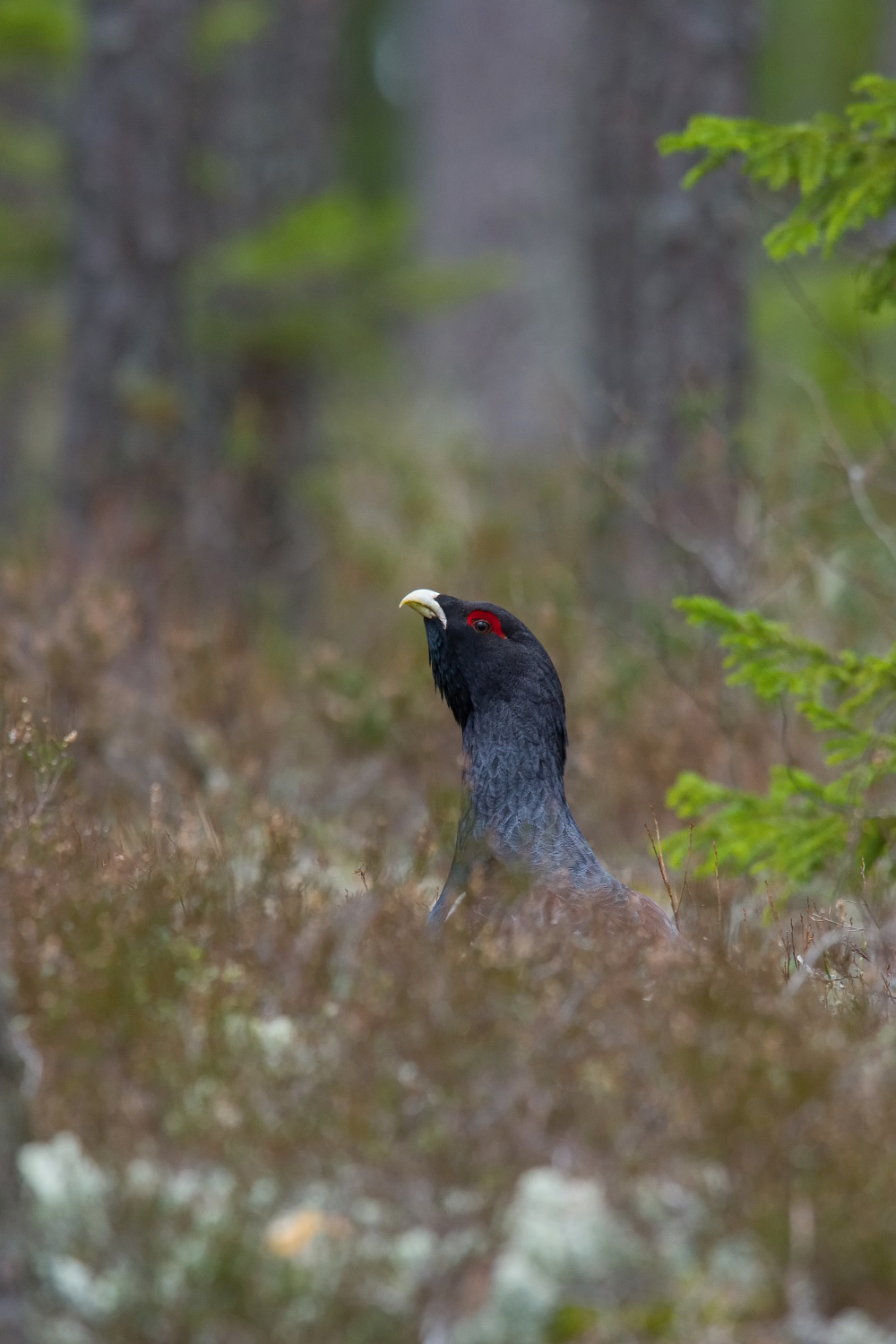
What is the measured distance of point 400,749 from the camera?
6.66 metres

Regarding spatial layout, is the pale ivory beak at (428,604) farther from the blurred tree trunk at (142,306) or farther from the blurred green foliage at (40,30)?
the blurred green foliage at (40,30)

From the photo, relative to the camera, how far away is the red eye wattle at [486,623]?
4727mm

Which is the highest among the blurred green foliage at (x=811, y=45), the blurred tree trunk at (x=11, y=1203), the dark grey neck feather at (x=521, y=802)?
the blurred green foliage at (x=811, y=45)

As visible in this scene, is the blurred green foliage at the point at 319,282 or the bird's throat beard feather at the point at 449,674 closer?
the bird's throat beard feather at the point at 449,674

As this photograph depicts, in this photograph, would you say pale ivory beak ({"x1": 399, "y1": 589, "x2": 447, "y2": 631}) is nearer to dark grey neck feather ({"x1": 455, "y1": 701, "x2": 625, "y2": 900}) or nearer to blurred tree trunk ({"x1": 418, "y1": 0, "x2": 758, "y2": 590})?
dark grey neck feather ({"x1": 455, "y1": 701, "x2": 625, "y2": 900})

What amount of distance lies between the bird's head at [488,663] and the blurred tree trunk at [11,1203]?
2304 millimetres

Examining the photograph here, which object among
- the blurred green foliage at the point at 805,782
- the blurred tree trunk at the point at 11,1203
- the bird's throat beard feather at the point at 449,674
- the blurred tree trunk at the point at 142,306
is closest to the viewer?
the blurred tree trunk at the point at 11,1203

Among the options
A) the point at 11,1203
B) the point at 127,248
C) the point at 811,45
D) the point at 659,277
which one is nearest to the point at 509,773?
the point at 11,1203

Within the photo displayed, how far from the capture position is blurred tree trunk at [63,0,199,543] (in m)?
9.35

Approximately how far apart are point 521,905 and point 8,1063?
141 centimetres

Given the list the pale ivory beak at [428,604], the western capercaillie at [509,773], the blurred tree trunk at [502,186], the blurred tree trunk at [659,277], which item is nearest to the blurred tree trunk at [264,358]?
the blurred tree trunk at [659,277]

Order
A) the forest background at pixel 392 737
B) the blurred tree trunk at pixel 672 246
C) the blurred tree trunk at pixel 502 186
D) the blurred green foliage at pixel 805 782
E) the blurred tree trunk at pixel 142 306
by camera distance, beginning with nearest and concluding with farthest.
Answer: the forest background at pixel 392 737 < the blurred green foliage at pixel 805 782 < the blurred tree trunk at pixel 672 246 < the blurred tree trunk at pixel 142 306 < the blurred tree trunk at pixel 502 186

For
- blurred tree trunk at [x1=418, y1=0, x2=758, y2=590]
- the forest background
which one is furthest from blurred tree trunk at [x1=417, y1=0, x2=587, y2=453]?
blurred tree trunk at [x1=418, y1=0, x2=758, y2=590]

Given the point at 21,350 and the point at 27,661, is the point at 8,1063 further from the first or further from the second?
the point at 21,350
